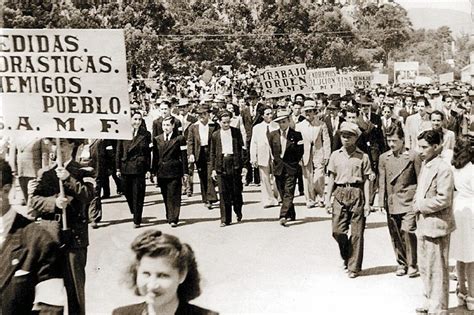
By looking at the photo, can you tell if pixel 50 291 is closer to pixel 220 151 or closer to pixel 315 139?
pixel 220 151

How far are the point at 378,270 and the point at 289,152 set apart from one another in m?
3.17

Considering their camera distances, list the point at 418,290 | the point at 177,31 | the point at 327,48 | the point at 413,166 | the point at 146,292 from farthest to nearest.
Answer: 1. the point at 327,48
2. the point at 177,31
3. the point at 413,166
4. the point at 418,290
5. the point at 146,292

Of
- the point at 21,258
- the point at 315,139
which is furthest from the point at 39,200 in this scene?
the point at 315,139

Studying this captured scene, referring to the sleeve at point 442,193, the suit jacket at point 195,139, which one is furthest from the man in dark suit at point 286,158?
the sleeve at point 442,193

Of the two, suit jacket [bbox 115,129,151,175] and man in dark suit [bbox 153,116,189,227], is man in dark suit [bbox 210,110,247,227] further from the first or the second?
suit jacket [bbox 115,129,151,175]

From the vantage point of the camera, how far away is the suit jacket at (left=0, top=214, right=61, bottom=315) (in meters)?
5.62

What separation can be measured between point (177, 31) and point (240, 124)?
4.71m

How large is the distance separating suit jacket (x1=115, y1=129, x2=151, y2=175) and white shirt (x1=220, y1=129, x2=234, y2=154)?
111cm

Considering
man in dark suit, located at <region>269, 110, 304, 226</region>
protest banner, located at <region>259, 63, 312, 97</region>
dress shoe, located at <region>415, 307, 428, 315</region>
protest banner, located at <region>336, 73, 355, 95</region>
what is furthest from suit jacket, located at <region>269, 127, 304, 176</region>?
protest banner, located at <region>336, 73, 355, 95</region>

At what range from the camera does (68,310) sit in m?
6.27

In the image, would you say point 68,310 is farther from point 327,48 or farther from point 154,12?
point 327,48

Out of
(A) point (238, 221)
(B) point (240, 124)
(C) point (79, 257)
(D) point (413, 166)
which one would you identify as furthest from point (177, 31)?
(C) point (79, 257)

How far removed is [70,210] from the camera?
20.4 ft

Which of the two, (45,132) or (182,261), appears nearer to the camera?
(182,261)
